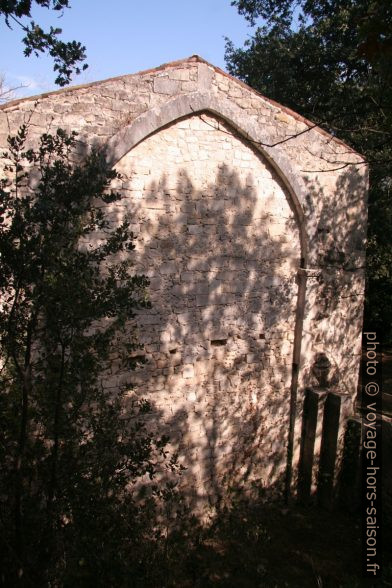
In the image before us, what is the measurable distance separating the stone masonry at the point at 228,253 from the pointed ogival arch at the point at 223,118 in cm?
2

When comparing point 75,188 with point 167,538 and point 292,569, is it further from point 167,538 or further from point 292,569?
point 292,569

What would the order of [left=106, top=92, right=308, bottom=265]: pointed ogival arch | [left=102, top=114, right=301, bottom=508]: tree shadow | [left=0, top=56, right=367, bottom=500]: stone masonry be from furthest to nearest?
1. [left=102, top=114, right=301, bottom=508]: tree shadow
2. [left=0, top=56, right=367, bottom=500]: stone masonry
3. [left=106, top=92, right=308, bottom=265]: pointed ogival arch

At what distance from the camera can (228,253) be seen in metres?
6.32

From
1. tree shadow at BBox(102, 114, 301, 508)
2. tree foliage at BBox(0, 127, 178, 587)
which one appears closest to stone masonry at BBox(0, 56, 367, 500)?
tree shadow at BBox(102, 114, 301, 508)

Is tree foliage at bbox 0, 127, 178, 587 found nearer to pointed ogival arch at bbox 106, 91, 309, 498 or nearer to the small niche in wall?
pointed ogival arch at bbox 106, 91, 309, 498

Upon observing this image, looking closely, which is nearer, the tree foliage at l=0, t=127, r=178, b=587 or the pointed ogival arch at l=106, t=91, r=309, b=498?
the tree foliage at l=0, t=127, r=178, b=587

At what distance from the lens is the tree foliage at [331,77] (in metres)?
11.0

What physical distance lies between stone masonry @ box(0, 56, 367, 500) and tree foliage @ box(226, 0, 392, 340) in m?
3.88

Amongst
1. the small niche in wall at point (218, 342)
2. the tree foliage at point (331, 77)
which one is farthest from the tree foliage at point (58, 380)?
the tree foliage at point (331, 77)

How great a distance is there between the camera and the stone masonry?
5.33 metres

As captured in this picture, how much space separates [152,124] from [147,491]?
4632mm

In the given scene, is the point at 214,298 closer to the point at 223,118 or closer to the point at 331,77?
the point at 223,118

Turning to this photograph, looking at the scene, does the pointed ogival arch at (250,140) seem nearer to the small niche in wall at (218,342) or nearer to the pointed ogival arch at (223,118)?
→ the pointed ogival arch at (223,118)

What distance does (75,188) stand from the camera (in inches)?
124
